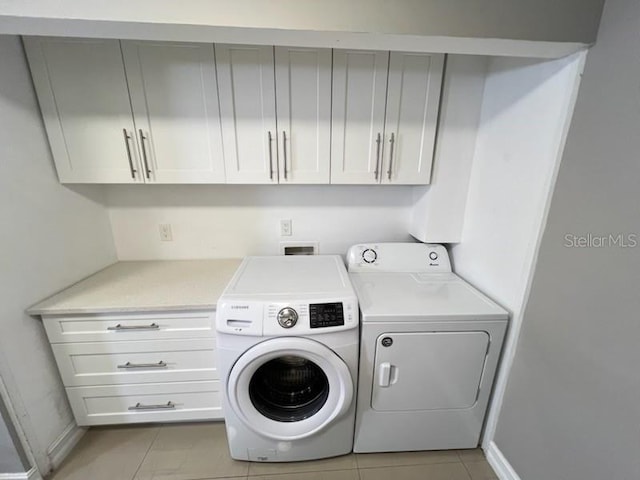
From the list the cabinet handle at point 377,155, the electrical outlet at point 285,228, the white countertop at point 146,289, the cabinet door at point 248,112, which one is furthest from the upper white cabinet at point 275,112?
the white countertop at point 146,289

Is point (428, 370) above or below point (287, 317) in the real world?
below

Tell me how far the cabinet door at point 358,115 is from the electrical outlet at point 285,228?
49 cm

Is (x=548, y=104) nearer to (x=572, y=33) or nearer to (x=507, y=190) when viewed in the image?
(x=572, y=33)

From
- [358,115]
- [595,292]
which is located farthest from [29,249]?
[595,292]

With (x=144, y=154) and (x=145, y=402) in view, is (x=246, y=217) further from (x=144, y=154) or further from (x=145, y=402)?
(x=145, y=402)

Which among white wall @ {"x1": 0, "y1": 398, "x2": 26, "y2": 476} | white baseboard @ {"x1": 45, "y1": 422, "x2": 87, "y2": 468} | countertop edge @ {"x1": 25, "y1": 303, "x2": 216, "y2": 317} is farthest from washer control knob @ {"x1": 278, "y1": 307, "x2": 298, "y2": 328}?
white baseboard @ {"x1": 45, "y1": 422, "x2": 87, "y2": 468}

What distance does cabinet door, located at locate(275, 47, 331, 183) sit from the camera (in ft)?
4.36

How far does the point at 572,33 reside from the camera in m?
0.87

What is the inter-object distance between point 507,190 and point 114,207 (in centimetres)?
234

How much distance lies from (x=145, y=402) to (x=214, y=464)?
1.66ft

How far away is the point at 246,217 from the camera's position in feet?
5.97

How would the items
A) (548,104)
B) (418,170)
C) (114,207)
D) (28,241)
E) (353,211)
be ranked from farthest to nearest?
(353,211) < (114,207) < (418,170) < (28,241) < (548,104)

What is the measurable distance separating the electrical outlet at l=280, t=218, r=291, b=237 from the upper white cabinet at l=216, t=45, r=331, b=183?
0.39 metres

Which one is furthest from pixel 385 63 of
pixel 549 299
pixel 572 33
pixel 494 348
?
pixel 494 348
